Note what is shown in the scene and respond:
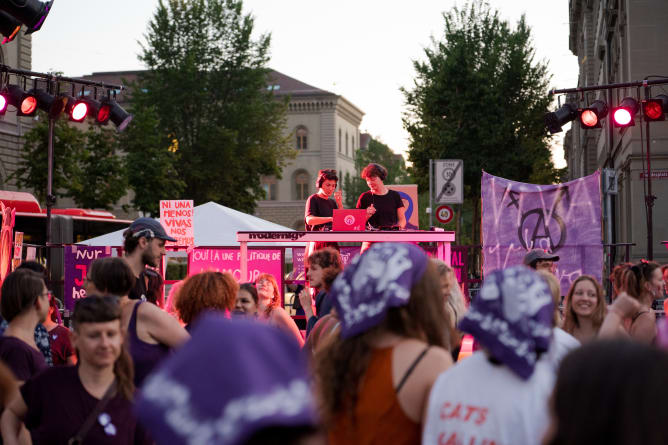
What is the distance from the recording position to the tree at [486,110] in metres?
35.7

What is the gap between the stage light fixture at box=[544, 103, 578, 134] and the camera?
A: 45.9 ft

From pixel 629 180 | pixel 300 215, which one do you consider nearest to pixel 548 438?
pixel 629 180

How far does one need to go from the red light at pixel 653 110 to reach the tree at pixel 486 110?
22743 millimetres

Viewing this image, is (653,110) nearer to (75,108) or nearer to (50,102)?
(75,108)

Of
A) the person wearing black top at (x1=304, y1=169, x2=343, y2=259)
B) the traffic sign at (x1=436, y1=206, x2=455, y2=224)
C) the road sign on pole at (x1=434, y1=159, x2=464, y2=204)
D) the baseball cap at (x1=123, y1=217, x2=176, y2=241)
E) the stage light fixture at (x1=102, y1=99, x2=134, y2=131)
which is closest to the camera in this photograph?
the baseball cap at (x1=123, y1=217, x2=176, y2=241)

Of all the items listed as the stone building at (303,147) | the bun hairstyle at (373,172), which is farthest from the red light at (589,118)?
the stone building at (303,147)

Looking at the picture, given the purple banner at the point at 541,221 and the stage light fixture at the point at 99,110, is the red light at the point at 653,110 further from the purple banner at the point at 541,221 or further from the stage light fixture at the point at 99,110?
the stage light fixture at the point at 99,110

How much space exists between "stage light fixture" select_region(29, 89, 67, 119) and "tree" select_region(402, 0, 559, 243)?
23.3m

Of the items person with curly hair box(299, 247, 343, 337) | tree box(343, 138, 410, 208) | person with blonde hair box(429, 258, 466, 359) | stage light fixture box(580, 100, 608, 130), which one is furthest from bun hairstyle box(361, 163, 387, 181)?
tree box(343, 138, 410, 208)

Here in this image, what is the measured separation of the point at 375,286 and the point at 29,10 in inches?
308

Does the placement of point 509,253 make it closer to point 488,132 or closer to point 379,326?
point 379,326

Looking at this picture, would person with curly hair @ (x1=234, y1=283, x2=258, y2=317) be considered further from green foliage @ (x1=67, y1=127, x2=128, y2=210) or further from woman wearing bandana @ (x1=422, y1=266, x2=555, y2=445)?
green foliage @ (x1=67, y1=127, x2=128, y2=210)

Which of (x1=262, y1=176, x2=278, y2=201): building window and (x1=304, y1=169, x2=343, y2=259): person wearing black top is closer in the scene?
(x1=304, y1=169, x2=343, y2=259): person wearing black top

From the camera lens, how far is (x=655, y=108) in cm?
1259
